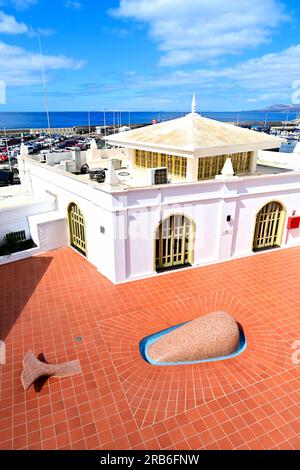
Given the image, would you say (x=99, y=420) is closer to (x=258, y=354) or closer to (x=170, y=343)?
(x=170, y=343)

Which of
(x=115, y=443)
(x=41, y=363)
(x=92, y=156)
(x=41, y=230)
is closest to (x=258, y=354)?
(x=115, y=443)

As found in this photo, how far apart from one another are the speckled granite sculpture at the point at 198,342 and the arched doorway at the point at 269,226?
27.7 feet

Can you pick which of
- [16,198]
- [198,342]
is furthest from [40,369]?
[16,198]

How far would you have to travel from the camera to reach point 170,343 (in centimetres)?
976

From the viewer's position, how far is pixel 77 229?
17016 millimetres

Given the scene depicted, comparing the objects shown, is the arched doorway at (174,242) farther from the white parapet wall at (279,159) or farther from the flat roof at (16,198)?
the white parapet wall at (279,159)

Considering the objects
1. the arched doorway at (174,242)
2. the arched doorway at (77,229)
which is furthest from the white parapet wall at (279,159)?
the arched doorway at (77,229)

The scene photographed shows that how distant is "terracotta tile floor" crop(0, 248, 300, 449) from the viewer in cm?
744

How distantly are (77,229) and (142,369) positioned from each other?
31.5ft

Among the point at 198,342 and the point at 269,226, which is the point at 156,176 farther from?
the point at 198,342

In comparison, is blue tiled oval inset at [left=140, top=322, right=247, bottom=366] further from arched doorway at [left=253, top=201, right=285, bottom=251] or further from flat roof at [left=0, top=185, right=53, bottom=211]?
flat roof at [left=0, top=185, right=53, bottom=211]

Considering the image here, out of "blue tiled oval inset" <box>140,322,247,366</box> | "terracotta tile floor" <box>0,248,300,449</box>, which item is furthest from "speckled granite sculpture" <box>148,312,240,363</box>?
"terracotta tile floor" <box>0,248,300,449</box>

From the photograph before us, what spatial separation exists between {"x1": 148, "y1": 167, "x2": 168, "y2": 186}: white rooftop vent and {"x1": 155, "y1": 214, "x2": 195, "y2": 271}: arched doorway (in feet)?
6.16

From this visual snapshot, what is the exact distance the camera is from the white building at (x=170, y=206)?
1356 centimetres
